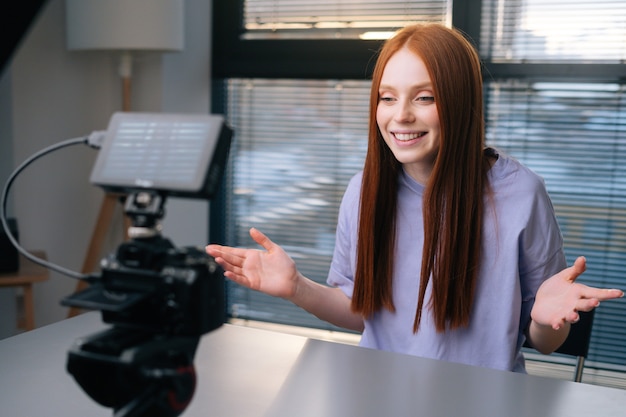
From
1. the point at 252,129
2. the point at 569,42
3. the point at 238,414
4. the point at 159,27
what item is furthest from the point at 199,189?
the point at 252,129

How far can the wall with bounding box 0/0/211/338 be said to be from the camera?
2834 millimetres

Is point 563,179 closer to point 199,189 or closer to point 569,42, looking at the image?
point 569,42

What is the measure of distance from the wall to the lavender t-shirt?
170 cm

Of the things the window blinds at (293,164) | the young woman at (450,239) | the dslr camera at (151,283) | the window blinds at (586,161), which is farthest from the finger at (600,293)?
the window blinds at (293,164)

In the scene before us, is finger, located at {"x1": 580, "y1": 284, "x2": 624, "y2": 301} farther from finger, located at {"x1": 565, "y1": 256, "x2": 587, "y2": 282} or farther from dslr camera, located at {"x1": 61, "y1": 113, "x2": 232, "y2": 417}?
dslr camera, located at {"x1": 61, "y1": 113, "x2": 232, "y2": 417}

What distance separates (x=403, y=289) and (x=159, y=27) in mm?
1597

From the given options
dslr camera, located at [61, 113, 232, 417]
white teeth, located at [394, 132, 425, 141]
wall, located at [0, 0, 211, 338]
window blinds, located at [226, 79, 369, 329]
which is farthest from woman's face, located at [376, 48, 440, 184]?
wall, located at [0, 0, 211, 338]

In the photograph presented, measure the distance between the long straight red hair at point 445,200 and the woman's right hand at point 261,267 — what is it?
234mm

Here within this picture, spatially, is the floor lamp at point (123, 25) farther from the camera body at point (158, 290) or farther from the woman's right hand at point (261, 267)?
the camera body at point (158, 290)

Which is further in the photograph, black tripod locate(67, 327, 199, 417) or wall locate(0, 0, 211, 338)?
wall locate(0, 0, 211, 338)

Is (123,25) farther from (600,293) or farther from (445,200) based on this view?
(600,293)

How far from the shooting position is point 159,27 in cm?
262

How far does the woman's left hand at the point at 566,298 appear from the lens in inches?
43.1

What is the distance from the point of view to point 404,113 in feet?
4.66
